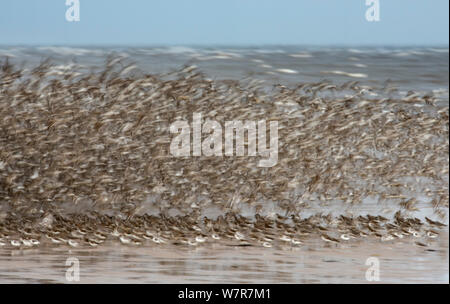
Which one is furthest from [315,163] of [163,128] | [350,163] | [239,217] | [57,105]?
[57,105]

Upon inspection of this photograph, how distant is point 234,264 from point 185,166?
1591 mm

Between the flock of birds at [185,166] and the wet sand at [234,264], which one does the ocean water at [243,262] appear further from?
the flock of birds at [185,166]

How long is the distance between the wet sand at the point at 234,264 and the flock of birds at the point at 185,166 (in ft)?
0.91

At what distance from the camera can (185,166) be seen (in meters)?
7.31

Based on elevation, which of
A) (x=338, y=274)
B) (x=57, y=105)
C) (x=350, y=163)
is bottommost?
(x=338, y=274)

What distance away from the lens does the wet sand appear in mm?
5543

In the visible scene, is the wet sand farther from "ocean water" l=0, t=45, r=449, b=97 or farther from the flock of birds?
"ocean water" l=0, t=45, r=449, b=97

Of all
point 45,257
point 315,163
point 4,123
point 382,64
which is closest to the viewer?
point 45,257

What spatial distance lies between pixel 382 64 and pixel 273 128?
356 cm

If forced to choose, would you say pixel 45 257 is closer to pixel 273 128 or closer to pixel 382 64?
pixel 273 128

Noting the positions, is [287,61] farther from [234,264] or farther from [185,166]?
[234,264]

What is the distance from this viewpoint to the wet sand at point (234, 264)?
218 inches

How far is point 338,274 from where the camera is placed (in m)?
5.72

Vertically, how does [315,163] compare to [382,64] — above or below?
below
